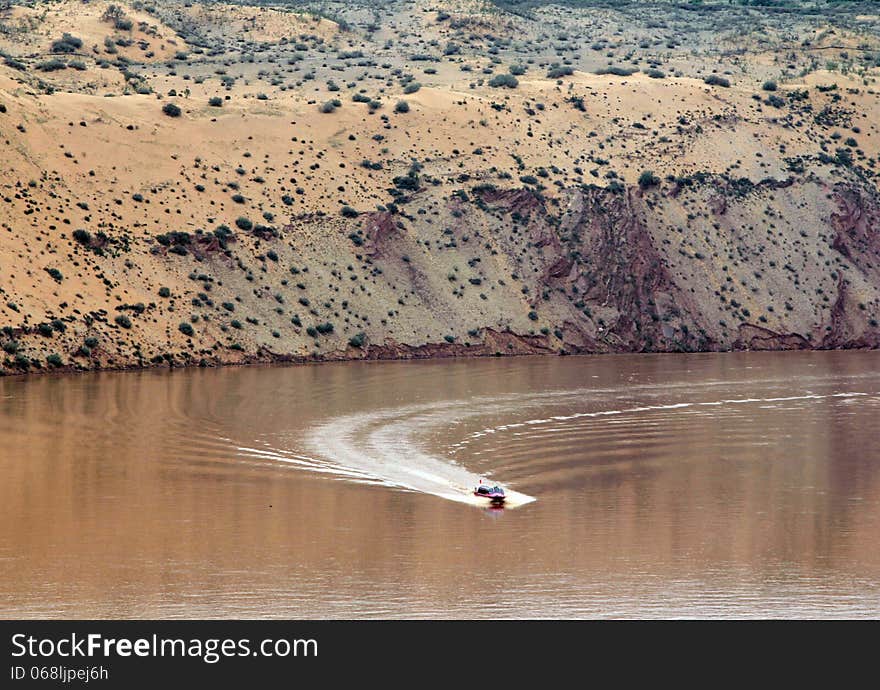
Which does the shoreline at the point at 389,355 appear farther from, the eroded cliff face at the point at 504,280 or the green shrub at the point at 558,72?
the green shrub at the point at 558,72

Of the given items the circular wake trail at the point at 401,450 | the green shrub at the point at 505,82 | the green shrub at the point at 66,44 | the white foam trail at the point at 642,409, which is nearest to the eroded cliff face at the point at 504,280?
the green shrub at the point at 505,82

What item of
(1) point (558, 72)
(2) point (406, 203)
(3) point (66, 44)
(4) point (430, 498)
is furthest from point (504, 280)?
(4) point (430, 498)

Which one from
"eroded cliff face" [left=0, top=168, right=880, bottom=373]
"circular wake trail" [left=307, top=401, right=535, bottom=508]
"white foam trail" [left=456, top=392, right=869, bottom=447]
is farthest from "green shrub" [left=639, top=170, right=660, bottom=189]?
"circular wake trail" [left=307, top=401, right=535, bottom=508]

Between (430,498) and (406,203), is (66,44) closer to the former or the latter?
(406,203)

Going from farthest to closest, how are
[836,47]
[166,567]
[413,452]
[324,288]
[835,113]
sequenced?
[836,47], [835,113], [324,288], [413,452], [166,567]

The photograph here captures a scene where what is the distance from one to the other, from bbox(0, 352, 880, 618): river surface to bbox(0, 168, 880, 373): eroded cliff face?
7839 mm

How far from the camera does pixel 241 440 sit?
43750mm

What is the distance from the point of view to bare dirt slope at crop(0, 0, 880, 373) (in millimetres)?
70562

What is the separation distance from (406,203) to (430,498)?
49.5 metres

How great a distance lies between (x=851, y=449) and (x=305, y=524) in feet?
64.5

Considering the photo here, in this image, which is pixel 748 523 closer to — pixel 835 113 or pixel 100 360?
pixel 100 360

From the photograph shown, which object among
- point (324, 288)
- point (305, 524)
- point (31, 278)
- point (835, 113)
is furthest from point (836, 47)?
point (305, 524)

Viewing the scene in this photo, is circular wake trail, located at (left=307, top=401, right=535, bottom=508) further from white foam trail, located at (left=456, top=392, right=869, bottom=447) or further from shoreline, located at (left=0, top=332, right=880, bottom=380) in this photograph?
shoreline, located at (left=0, top=332, right=880, bottom=380)

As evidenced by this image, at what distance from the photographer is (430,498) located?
35.3 m
